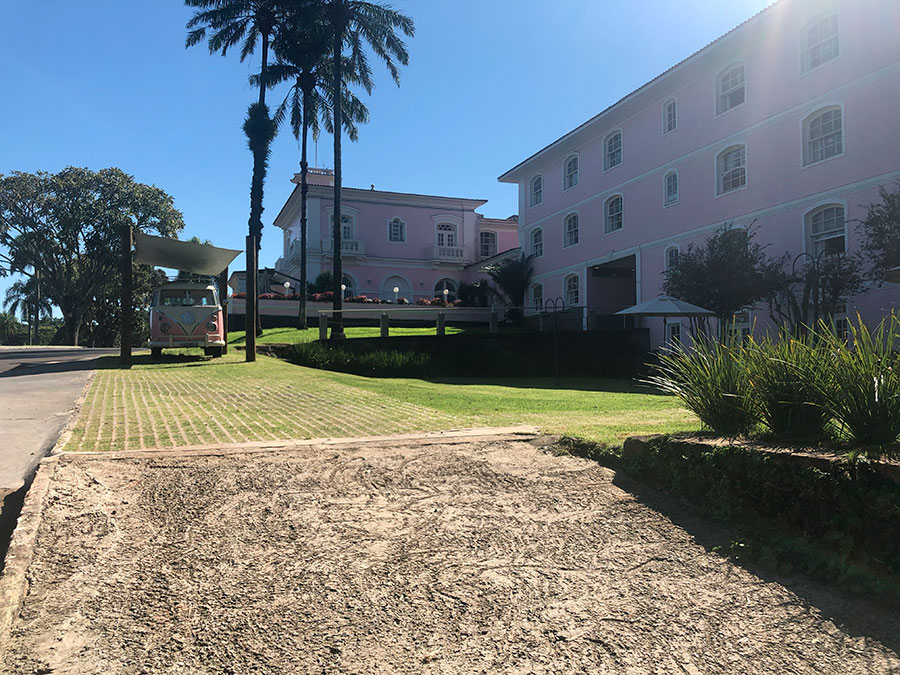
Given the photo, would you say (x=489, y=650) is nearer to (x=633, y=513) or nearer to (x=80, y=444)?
(x=633, y=513)

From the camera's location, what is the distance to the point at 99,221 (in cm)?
3866

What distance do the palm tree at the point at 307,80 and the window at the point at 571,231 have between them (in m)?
11.3

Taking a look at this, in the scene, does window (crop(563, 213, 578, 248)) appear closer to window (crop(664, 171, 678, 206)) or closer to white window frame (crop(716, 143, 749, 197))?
window (crop(664, 171, 678, 206))

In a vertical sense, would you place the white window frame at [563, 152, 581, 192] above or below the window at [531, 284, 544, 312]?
above

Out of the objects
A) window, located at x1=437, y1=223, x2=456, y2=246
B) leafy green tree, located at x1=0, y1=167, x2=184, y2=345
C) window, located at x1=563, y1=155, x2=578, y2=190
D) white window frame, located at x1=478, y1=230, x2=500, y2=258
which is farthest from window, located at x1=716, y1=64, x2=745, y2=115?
leafy green tree, located at x1=0, y1=167, x2=184, y2=345

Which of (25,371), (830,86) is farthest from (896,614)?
(830,86)

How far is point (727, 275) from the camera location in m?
18.1

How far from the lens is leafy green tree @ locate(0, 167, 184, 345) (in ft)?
122

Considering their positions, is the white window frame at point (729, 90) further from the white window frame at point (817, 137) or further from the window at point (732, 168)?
the white window frame at point (817, 137)

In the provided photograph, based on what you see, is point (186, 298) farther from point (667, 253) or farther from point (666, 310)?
point (667, 253)

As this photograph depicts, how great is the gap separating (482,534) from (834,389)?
2.49 meters

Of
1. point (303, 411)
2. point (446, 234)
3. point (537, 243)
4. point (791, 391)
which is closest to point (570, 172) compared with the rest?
point (537, 243)

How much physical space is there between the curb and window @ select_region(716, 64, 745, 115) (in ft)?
77.3

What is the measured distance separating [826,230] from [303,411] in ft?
57.9
